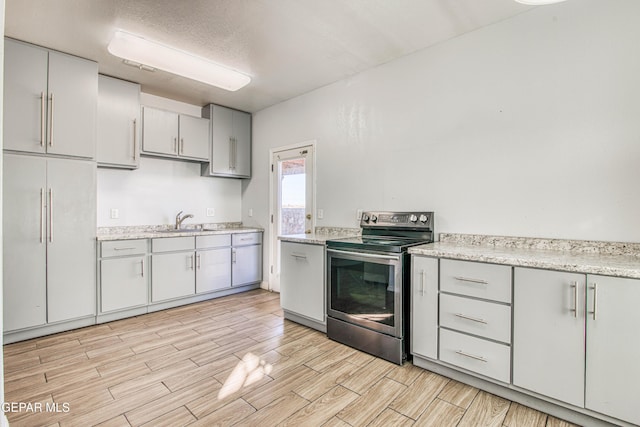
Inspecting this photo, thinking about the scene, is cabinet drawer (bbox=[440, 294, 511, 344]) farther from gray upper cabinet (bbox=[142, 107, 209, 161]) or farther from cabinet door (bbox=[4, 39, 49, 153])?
cabinet door (bbox=[4, 39, 49, 153])

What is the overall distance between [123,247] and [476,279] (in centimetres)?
330

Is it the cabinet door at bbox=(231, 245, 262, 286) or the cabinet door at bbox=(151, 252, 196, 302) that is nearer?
the cabinet door at bbox=(151, 252, 196, 302)

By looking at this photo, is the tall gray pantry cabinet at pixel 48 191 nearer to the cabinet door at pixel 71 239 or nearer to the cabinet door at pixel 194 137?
the cabinet door at pixel 71 239

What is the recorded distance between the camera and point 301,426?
175cm

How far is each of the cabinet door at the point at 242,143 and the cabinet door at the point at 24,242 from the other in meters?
2.16

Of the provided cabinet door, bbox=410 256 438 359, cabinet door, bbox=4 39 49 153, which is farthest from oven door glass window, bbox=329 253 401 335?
cabinet door, bbox=4 39 49 153

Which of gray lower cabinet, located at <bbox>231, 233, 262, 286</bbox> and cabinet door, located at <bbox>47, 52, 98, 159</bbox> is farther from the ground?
cabinet door, located at <bbox>47, 52, 98, 159</bbox>

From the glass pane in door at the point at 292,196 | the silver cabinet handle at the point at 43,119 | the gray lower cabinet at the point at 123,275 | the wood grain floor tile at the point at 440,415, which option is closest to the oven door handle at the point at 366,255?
the wood grain floor tile at the point at 440,415

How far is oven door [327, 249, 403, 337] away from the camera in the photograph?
2.43 meters

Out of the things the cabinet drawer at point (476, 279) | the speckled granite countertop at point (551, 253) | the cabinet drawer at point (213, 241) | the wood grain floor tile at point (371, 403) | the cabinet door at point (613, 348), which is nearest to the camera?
the cabinet door at point (613, 348)

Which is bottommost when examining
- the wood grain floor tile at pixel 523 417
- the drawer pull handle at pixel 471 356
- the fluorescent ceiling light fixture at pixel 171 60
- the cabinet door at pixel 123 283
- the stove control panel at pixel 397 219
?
the wood grain floor tile at pixel 523 417

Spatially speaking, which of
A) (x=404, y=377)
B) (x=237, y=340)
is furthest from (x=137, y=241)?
(x=404, y=377)

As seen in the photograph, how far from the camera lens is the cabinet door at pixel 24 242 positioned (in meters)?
2.74

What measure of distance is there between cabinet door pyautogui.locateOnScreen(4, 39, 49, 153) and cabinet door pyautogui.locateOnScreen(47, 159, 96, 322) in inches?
9.8
